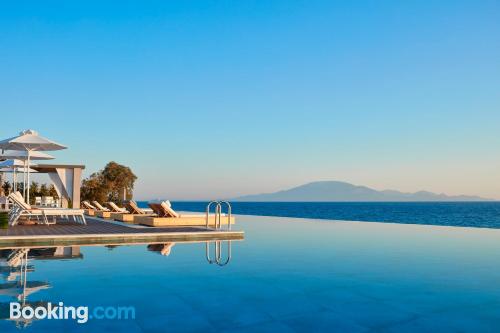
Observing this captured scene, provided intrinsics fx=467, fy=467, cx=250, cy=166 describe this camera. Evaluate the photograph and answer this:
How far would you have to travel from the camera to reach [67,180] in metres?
21.0

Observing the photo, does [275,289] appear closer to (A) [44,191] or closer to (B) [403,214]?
(A) [44,191]

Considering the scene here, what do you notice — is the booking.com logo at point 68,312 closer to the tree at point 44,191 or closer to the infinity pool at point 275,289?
the infinity pool at point 275,289

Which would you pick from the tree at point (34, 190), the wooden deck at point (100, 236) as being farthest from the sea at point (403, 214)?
the wooden deck at point (100, 236)

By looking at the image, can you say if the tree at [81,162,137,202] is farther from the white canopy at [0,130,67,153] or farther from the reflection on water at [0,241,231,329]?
the reflection on water at [0,241,231,329]

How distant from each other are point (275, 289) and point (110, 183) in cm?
2610

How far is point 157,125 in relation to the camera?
28938 millimetres

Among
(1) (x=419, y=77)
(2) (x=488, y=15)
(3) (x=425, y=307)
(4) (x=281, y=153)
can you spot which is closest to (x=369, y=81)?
(1) (x=419, y=77)

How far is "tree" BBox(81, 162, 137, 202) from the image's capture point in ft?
93.1

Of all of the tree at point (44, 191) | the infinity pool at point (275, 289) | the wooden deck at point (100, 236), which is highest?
the tree at point (44, 191)

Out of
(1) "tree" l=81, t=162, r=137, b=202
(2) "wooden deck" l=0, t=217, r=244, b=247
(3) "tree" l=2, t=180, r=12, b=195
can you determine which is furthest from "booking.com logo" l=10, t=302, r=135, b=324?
(1) "tree" l=81, t=162, r=137, b=202

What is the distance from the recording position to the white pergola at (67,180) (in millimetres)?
20828

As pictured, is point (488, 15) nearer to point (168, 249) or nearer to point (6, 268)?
point (168, 249)

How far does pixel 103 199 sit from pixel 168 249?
2072 centimetres

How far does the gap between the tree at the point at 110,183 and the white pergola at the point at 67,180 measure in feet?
23.2
